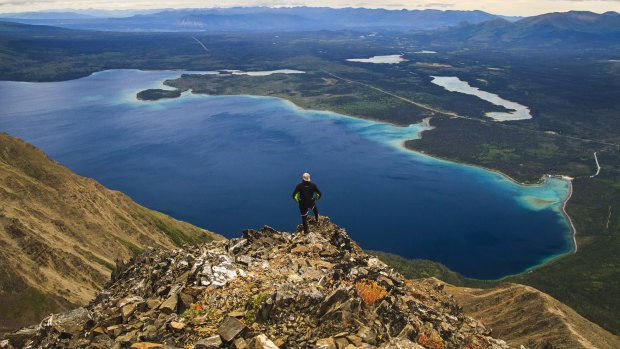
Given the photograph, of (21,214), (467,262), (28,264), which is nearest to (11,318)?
(28,264)

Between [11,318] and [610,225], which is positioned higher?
[11,318]

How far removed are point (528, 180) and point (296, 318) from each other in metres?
162

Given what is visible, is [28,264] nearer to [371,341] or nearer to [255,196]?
[371,341]

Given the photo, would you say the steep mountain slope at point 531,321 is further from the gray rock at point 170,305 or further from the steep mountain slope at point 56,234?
the steep mountain slope at point 56,234

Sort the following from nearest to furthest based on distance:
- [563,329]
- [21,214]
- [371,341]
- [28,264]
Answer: [371,341] → [563,329] → [28,264] → [21,214]

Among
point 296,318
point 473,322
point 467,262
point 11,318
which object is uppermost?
point 296,318

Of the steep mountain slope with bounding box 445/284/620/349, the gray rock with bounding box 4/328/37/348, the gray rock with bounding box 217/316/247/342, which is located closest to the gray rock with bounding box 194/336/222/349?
the gray rock with bounding box 217/316/247/342

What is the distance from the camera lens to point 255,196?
472ft

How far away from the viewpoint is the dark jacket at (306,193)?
2648cm

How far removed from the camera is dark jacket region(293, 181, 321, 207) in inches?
1042

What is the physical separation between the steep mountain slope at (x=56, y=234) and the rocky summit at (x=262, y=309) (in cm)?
3808

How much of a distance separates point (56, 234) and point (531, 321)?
72.7 metres

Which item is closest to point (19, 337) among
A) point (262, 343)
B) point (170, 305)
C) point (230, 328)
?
point (170, 305)

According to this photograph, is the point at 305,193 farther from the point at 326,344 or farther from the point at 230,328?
the point at 326,344
